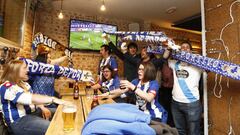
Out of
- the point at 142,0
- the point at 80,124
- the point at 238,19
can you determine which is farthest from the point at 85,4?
the point at 80,124

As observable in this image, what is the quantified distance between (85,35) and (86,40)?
0.40ft

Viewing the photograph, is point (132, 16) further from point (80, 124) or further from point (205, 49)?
point (80, 124)

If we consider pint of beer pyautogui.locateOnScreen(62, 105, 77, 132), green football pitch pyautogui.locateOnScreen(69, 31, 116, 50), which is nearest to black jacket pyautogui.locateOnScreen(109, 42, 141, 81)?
green football pitch pyautogui.locateOnScreen(69, 31, 116, 50)

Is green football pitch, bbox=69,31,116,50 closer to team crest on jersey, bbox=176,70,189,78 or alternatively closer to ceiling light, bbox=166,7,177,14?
ceiling light, bbox=166,7,177,14

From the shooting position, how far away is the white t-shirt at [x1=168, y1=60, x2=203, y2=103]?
2.21 meters

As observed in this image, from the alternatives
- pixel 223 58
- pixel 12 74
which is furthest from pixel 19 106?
pixel 223 58

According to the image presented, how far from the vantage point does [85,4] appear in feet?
13.0

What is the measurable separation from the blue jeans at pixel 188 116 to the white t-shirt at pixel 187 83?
0.07 meters

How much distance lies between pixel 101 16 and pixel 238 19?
331 centimetres

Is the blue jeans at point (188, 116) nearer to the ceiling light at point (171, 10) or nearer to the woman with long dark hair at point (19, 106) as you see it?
the woman with long dark hair at point (19, 106)

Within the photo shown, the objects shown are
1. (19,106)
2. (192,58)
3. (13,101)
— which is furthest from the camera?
(192,58)

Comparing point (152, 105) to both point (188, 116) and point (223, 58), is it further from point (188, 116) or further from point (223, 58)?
point (223, 58)

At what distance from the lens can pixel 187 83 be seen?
7.28 feet

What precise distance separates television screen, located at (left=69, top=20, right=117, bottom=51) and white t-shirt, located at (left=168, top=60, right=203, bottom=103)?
2540 millimetres
